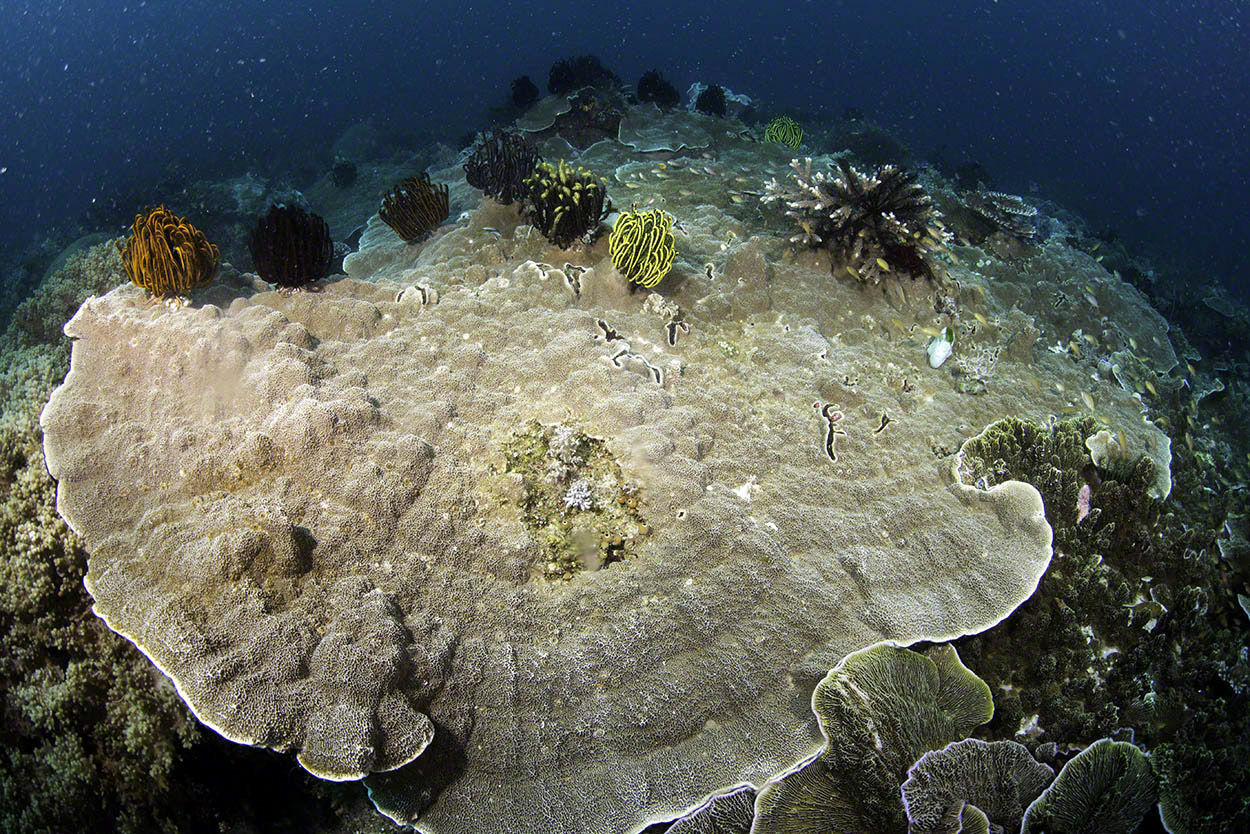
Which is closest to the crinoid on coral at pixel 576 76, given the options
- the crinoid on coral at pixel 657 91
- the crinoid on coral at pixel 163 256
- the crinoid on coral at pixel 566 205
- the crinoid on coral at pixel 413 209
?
the crinoid on coral at pixel 657 91

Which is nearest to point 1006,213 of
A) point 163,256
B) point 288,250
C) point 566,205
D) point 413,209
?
point 566,205

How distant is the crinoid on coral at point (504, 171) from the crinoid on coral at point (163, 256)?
11.7 feet

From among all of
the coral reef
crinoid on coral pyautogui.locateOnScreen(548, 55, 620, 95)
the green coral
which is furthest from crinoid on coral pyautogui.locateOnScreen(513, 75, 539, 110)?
the green coral

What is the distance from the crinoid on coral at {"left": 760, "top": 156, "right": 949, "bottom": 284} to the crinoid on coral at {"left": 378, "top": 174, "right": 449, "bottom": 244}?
4.61 metres

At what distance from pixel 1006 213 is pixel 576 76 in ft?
36.2

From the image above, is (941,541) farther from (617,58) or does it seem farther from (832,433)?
(617,58)

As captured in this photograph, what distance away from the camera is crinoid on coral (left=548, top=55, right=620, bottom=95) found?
14.6 metres

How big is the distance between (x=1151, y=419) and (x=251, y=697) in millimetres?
9272

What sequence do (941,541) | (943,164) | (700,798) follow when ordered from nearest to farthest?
(700,798)
(941,541)
(943,164)

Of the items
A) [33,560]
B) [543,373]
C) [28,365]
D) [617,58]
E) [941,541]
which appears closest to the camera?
[33,560]

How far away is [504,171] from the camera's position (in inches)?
295

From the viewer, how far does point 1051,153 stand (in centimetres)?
7494

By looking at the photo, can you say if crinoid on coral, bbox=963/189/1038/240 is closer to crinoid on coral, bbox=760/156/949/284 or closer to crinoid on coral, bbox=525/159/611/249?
crinoid on coral, bbox=760/156/949/284

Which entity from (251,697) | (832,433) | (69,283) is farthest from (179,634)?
(69,283)
